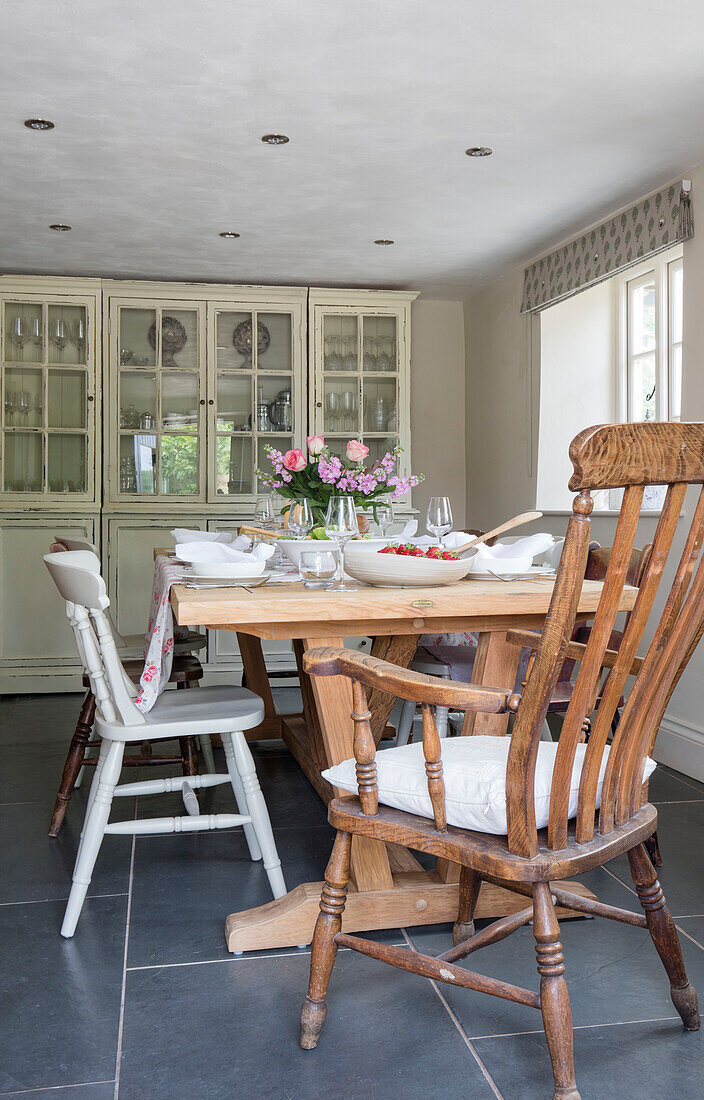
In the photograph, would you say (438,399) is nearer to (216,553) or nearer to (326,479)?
(326,479)

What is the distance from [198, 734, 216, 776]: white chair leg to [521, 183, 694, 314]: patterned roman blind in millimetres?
2611

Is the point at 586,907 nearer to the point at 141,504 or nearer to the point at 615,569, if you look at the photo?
the point at 615,569

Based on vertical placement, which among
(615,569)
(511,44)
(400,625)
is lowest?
(400,625)

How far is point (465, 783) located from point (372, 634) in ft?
2.16

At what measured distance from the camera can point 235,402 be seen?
522 centimetres

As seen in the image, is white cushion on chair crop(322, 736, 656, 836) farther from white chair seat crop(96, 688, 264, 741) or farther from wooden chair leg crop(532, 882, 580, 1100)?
white chair seat crop(96, 688, 264, 741)

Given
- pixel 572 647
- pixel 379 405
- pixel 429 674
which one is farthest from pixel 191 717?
pixel 379 405

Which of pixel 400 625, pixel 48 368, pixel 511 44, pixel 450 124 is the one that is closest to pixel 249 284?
pixel 48 368

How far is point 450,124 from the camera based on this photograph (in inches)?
122

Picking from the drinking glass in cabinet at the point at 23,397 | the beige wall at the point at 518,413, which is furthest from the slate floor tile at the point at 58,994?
the drinking glass in cabinet at the point at 23,397

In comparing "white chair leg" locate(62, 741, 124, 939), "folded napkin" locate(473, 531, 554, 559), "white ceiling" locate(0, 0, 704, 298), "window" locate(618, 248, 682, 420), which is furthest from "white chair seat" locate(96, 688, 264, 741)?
"window" locate(618, 248, 682, 420)

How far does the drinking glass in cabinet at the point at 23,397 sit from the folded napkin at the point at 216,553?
311cm

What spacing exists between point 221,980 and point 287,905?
209mm

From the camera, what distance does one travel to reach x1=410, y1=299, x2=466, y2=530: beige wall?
577 centimetres
